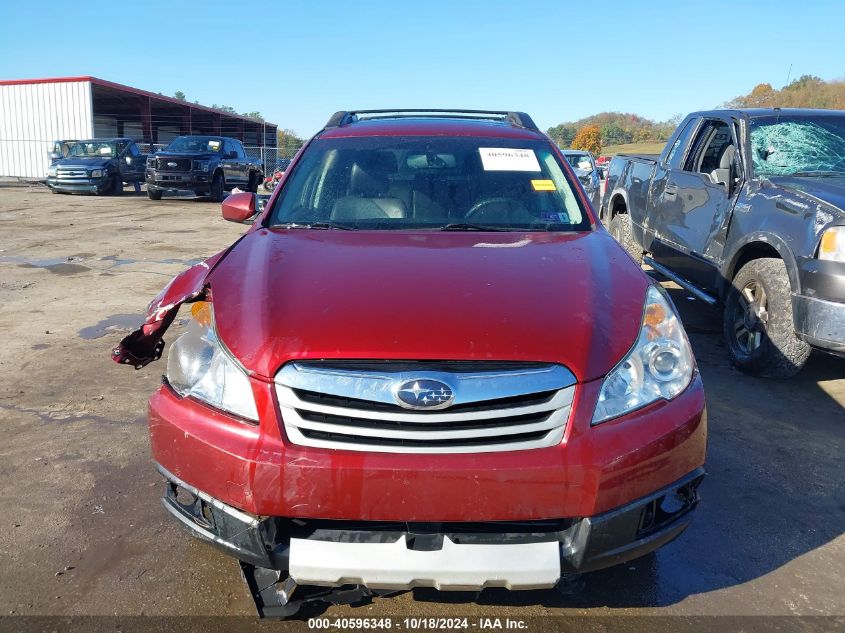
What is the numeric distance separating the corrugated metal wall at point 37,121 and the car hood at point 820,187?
30.6 metres

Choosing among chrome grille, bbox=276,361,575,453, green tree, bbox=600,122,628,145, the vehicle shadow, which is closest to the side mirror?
chrome grille, bbox=276,361,575,453

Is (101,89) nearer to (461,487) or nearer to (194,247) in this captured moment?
(194,247)

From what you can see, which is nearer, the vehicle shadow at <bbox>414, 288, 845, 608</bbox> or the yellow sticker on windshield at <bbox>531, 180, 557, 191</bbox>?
the vehicle shadow at <bbox>414, 288, 845, 608</bbox>

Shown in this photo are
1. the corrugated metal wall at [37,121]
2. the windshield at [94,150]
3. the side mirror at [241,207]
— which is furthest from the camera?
the corrugated metal wall at [37,121]

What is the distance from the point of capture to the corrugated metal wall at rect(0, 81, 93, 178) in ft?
96.3

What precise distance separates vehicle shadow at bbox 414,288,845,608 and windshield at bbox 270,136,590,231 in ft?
4.77

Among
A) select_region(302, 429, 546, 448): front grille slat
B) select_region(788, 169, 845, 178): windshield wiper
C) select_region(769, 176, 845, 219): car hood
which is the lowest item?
select_region(302, 429, 546, 448): front grille slat

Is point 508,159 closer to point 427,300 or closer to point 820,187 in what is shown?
point 427,300

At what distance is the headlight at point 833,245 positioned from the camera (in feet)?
12.9

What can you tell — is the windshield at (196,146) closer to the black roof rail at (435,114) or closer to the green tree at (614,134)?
the black roof rail at (435,114)

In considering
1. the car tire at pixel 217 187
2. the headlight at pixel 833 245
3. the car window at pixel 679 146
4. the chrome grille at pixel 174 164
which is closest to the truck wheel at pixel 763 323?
the headlight at pixel 833 245

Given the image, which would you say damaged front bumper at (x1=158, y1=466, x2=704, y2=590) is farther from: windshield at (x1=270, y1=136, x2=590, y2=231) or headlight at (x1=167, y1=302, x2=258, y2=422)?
windshield at (x1=270, y1=136, x2=590, y2=231)

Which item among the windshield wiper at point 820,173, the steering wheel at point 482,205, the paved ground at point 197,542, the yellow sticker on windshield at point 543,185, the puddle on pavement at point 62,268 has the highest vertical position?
the windshield wiper at point 820,173

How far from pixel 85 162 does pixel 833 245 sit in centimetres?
2093
